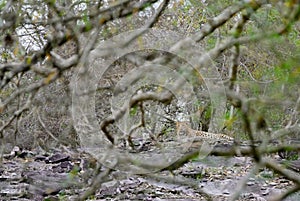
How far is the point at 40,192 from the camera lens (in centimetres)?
395

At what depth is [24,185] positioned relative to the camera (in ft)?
14.0

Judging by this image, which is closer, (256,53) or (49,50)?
(49,50)

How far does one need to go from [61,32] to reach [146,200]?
282 cm

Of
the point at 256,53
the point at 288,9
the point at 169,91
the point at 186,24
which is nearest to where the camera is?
the point at 288,9

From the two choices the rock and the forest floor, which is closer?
the forest floor

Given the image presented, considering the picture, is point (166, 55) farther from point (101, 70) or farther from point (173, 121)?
point (173, 121)

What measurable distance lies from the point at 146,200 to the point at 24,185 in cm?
92

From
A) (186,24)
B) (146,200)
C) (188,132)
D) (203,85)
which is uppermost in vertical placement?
(186,24)

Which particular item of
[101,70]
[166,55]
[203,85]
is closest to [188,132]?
[101,70]

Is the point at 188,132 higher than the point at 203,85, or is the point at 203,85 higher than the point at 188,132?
the point at 203,85

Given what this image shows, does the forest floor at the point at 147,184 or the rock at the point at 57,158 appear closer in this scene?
the forest floor at the point at 147,184

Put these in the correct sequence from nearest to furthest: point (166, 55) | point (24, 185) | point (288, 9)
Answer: point (288, 9), point (166, 55), point (24, 185)

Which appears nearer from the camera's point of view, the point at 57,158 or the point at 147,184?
the point at 147,184

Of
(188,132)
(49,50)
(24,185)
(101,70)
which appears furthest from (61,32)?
(24,185)
